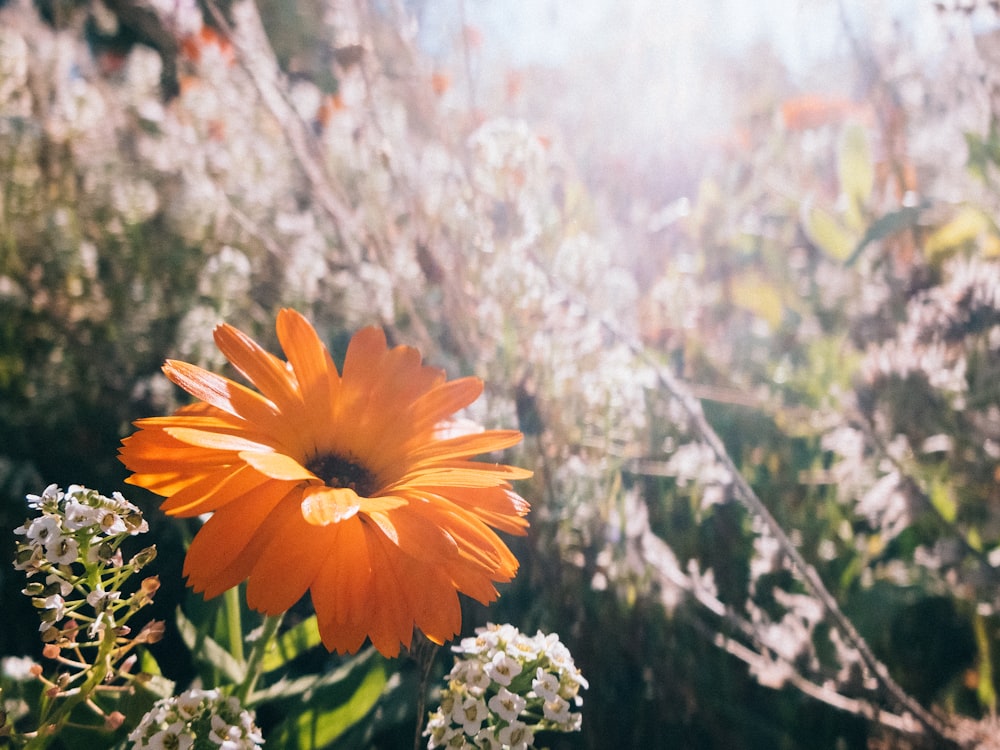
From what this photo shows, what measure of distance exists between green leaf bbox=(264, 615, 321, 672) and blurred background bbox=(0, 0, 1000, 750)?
0.08 meters

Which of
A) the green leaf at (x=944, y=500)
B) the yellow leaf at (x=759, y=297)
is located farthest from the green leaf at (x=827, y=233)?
the green leaf at (x=944, y=500)

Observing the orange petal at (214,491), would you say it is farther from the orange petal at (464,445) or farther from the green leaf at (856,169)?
the green leaf at (856,169)

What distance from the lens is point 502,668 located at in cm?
51

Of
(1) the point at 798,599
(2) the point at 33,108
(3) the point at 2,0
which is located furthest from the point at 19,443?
(3) the point at 2,0

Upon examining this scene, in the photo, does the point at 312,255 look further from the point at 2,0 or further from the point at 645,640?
the point at 2,0

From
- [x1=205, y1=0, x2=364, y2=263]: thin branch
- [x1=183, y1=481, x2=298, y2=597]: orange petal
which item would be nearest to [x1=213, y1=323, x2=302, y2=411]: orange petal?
[x1=183, y1=481, x2=298, y2=597]: orange petal

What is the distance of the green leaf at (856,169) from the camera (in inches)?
57.7

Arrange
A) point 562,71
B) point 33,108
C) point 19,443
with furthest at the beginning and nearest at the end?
point 562,71
point 33,108
point 19,443

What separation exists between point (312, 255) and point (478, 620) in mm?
659

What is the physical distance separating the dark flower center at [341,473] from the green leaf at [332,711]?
0.54 ft

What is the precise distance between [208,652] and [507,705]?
0.28 metres

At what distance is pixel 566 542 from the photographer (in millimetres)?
875

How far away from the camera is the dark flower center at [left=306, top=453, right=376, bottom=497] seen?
0.66 meters

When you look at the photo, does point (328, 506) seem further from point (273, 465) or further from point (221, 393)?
point (221, 393)
